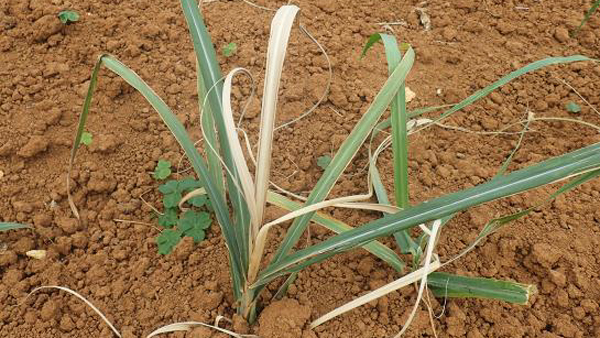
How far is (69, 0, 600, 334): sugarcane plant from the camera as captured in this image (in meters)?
0.97

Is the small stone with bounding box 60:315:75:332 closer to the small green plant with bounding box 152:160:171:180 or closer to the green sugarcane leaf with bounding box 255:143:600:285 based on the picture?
the small green plant with bounding box 152:160:171:180

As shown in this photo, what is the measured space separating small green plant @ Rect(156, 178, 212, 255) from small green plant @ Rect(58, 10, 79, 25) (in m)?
0.77

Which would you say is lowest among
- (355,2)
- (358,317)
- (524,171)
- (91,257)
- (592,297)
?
(592,297)

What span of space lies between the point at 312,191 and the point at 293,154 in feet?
1.53

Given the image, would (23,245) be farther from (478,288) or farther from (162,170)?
(478,288)

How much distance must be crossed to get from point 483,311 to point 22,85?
1.59 m

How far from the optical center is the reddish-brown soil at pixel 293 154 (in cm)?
134

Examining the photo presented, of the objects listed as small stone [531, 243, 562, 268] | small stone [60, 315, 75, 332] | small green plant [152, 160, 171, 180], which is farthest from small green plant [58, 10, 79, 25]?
small stone [531, 243, 562, 268]

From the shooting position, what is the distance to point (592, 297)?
1.39m

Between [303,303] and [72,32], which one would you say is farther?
[72,32]

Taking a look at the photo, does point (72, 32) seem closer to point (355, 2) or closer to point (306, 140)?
point (306, 140)

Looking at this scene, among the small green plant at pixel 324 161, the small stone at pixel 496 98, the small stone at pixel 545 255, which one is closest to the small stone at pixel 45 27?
the small green plant at pixel 324 161

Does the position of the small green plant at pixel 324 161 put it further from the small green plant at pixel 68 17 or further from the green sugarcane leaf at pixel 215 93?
the small green plant at pixel 68 17

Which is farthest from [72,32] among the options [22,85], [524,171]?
[524,171]
